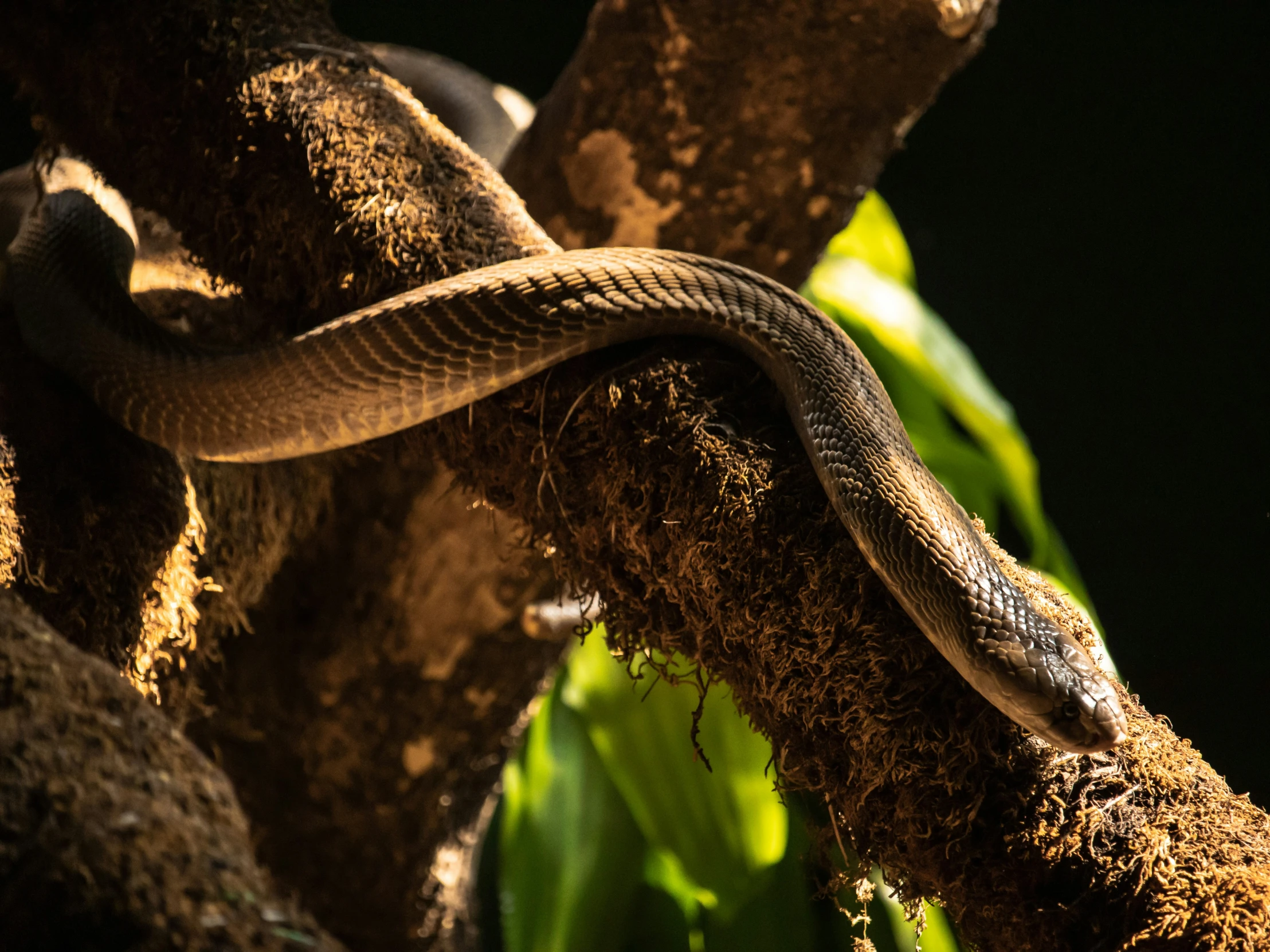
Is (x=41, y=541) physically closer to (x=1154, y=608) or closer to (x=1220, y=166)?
(x=1154, y=608)

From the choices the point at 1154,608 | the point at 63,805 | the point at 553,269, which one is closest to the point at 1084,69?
the point at 1154,608

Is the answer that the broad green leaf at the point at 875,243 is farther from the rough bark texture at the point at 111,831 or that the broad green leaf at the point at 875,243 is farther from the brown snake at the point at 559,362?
the rough bark texture at the point at 111,831

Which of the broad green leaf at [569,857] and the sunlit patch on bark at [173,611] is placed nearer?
the sunlit patch on bark at [173,611]

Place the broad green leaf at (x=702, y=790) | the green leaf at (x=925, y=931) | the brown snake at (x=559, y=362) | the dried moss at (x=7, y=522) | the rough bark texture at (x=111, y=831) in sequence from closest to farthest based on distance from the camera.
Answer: the rough bark texture at (x=111, y=831) → the brown snake at (x=559, y=362) → the dried moss at (x=7, y=522) → the green leaf at (x=925, y=931) → the broad green leaf at (x=702, y=790)

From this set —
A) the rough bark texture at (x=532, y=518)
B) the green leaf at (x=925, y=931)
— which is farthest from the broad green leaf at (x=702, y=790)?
the rough bark texture at (x=532, y=518)

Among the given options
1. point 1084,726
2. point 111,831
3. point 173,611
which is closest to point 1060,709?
point 1084,726

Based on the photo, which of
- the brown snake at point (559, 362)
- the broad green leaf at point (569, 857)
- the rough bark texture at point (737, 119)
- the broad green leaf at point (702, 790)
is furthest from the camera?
the broad green leaf at point (569, 857)
